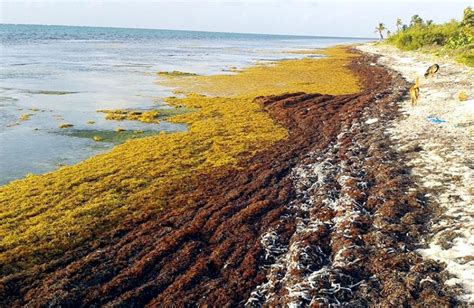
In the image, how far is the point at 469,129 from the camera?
15.7m

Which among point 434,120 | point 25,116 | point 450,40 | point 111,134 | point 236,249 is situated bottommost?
point 236,249

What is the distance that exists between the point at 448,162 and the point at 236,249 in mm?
7998

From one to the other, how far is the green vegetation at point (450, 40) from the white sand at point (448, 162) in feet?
45.1

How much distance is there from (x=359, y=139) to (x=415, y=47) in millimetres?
50697

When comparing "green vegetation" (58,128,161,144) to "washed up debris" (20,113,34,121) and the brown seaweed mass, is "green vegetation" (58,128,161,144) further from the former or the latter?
the brown seaweed mass

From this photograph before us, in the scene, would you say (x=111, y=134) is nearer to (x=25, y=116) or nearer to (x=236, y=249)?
(x=25, y=116)

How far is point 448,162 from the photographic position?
42.1ft

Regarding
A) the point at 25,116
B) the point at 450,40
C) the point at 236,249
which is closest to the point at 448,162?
the point at 236,249

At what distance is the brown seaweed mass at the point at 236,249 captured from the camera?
7547mm

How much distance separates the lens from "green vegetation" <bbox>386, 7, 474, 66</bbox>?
37.8 m

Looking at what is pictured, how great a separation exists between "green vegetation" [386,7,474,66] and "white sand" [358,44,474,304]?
13.7 m

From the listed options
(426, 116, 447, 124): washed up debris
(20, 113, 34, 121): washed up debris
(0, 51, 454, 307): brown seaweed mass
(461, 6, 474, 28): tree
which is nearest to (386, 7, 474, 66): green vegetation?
(461, 6, 474, 28): tree

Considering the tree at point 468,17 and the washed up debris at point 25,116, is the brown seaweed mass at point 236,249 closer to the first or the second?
the washed up debris at point 25,116

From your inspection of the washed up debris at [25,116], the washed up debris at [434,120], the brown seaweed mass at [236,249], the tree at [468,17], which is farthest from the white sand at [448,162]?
the tree at [468,17]
